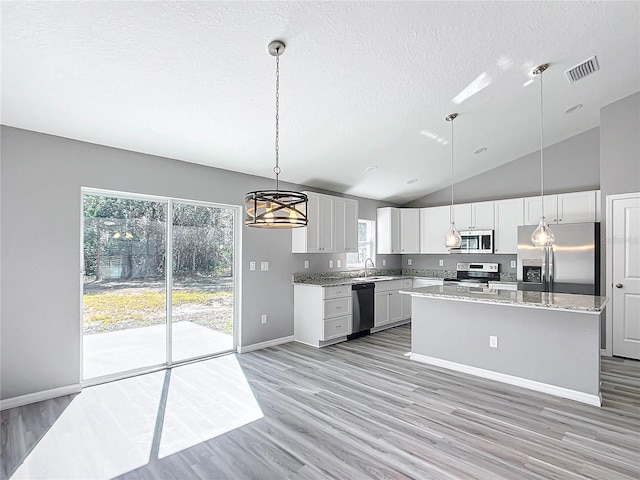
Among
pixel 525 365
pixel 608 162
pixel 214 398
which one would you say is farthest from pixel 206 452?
pixel 608 162

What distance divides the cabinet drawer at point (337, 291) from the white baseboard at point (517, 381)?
4.33ft

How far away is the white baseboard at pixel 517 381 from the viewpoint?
125 inches

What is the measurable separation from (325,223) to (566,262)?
10.9 feet

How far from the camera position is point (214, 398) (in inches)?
128

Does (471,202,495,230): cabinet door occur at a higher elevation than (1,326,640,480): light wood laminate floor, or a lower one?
higher

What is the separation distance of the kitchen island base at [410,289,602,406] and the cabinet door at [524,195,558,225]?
2441 mm

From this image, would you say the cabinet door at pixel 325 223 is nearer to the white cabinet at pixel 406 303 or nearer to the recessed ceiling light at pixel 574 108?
the white cabinet at pixel 406 303

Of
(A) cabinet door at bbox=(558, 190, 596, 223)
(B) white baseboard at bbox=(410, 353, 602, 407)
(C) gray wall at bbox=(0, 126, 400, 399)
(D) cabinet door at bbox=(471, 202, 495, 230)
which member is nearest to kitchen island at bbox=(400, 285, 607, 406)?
(B) white baseboard at bbox=(410, 353, 602, 407)

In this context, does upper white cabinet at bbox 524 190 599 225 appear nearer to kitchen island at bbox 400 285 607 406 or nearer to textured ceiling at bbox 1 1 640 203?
textured ceiling at bbox 1 1 640 203

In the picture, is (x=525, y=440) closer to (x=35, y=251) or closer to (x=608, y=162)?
(x=608, y=162)

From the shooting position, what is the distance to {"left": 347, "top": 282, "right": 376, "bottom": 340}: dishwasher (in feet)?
17.7

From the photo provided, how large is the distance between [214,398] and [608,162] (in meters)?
5.47

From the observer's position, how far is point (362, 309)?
5.52 metres

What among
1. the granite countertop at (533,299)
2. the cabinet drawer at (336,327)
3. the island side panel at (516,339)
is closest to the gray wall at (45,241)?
the cabinet drawer at (336,327)
